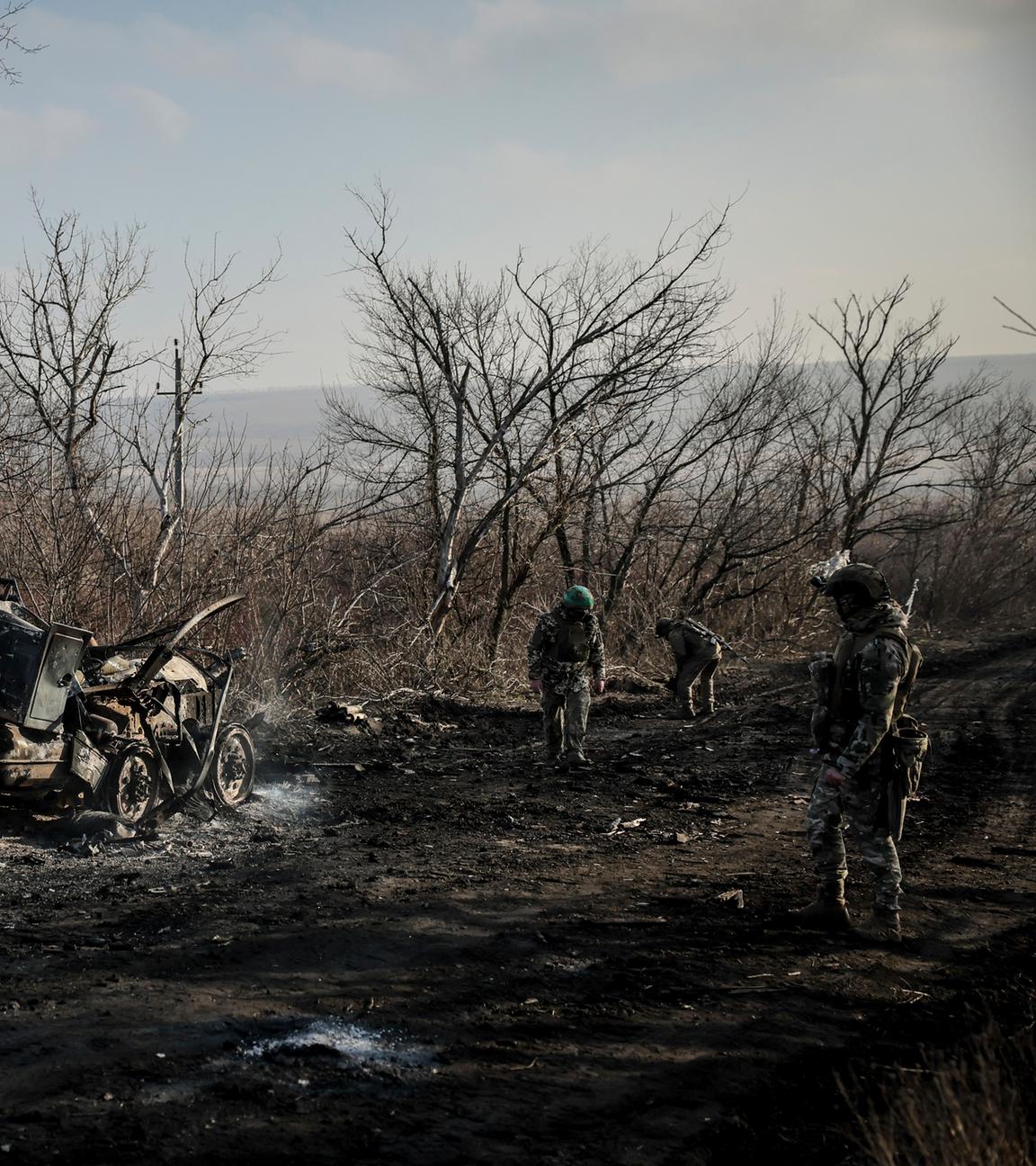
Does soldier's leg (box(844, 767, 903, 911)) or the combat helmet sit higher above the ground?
the combat helmet

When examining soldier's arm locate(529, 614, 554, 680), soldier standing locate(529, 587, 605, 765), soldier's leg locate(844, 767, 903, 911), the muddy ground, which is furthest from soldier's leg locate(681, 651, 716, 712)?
soldier's leg locate(844, 767, 903, 911)

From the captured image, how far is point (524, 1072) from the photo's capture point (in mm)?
4398

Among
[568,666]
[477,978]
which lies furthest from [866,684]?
[568,666]

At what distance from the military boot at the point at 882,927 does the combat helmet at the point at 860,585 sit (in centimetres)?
175

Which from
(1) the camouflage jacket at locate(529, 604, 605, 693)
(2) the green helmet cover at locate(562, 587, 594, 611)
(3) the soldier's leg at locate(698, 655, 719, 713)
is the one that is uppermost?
(2) the green helmet cover at locate(562, 587, 594, 611)

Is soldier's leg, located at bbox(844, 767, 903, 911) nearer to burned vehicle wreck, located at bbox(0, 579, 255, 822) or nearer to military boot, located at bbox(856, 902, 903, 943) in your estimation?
military boot, located at bbox(856, 902, 903, 943)

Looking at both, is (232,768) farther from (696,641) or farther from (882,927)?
(696,641)

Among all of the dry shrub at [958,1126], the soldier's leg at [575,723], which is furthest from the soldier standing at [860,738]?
Result: the soldier's leg at [575,723]

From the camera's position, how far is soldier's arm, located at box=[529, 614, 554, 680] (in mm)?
11945

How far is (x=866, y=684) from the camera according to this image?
21.5 feet

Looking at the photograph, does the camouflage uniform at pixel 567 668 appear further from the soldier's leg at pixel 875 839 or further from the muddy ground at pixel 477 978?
the soldier's leg at pixel 875 839

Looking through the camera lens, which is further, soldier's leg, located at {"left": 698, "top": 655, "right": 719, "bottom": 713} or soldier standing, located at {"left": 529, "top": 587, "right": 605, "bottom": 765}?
soldier's leg, located at {"left": 698, "top": 655, "right": 719, "bottom": 713}

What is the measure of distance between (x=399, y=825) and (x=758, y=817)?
3059 millimetres

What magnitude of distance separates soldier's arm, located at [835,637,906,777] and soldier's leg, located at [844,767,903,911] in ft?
0.53
